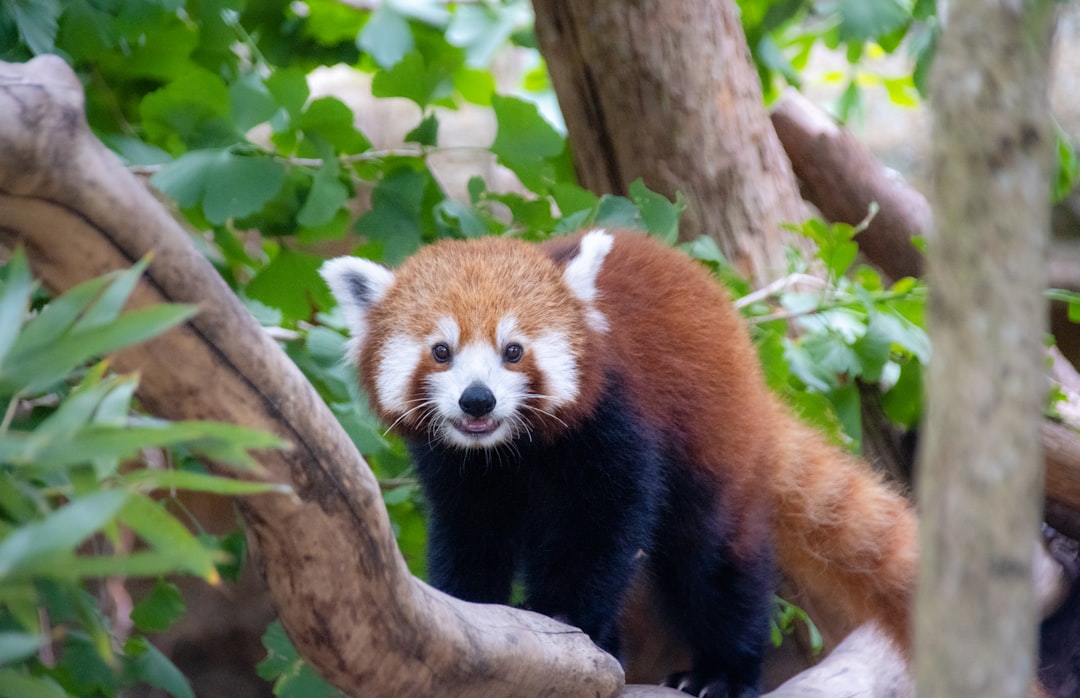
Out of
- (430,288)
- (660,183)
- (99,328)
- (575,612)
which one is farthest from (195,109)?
(99,328)

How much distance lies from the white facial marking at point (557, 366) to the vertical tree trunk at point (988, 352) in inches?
60.0

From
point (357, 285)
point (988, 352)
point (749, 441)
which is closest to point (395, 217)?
point (357, 285)

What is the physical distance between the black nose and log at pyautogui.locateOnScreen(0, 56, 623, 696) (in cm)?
50

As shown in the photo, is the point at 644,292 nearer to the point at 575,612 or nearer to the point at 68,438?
the point at 575,612

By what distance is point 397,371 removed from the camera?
2.68 metres

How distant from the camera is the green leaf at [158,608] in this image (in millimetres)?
2803

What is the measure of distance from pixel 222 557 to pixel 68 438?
209 millimetres

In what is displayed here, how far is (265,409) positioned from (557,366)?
1.06 meters

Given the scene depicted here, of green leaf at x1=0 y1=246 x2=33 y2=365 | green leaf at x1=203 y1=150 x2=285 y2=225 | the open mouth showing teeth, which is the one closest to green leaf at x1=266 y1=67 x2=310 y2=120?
green leaf at x1=203 y1=150 x2=285 y2=225

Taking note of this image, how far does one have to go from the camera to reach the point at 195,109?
126 inches

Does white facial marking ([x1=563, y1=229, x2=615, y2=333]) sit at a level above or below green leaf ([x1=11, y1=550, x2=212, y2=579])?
below

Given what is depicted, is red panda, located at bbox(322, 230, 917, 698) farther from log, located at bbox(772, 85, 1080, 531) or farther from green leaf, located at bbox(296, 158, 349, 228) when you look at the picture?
log, located at bbox(772, 85, 1080, 531)

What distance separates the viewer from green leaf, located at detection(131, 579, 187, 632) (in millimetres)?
2803

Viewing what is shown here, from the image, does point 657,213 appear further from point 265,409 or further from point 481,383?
point 265,409
